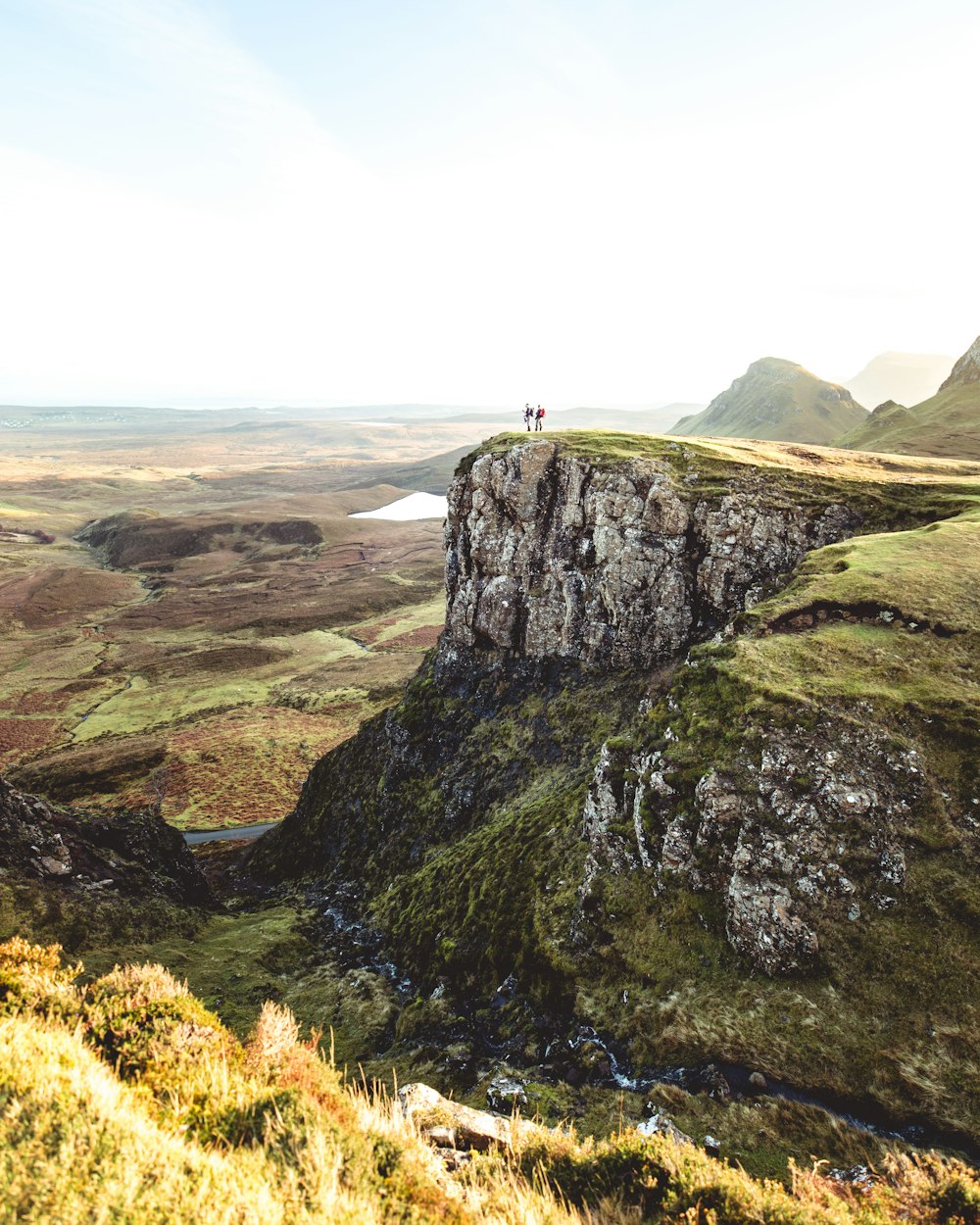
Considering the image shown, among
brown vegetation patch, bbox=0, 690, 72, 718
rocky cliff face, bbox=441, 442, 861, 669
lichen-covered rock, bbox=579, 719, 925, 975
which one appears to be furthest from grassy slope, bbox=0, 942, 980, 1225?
brown vegetation patch, bbox=0, 690, 72, 718

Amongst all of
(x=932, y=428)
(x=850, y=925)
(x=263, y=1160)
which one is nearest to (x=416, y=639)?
(x=932, y=428)

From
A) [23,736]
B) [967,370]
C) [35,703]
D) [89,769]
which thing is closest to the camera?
[89,769]

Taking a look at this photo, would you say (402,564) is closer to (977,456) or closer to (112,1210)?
(977,456)

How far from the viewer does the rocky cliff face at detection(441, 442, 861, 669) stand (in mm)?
35219

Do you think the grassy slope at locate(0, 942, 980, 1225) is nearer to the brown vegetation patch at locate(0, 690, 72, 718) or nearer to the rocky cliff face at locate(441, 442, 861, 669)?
the rocky cliff face at locate(441, 442, 861, 669)

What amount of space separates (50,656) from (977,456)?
6410 inches

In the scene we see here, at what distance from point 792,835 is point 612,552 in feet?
74.6

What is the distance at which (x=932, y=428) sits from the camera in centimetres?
9112

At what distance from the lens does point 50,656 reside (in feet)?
399

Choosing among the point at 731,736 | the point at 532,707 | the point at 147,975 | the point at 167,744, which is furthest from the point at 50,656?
the point at 731,736

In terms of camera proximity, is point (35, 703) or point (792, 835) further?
point (35, 703)

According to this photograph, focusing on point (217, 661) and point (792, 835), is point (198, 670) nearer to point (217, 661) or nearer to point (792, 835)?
point (217, 661)

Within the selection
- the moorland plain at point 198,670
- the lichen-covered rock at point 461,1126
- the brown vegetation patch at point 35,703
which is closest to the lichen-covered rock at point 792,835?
the lichen-covered rock at point 461,1126

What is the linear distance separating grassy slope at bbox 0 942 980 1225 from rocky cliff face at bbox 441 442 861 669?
2747cm
